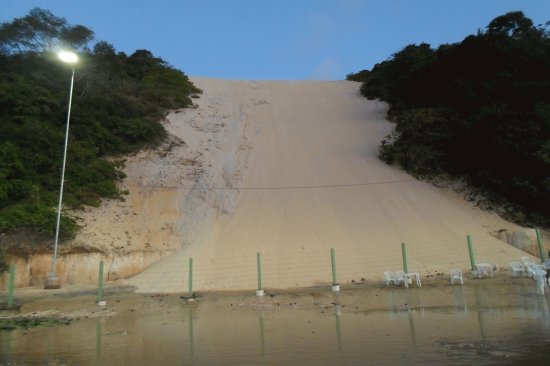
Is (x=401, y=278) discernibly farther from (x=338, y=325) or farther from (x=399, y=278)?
(x=338, y=325)

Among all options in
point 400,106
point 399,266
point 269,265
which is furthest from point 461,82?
point 269,265

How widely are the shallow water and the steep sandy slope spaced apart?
4010 millimetres

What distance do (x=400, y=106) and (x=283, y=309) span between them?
70.9 feet

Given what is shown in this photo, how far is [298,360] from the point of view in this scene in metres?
5.18

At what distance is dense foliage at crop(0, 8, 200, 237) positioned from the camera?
15.7 m

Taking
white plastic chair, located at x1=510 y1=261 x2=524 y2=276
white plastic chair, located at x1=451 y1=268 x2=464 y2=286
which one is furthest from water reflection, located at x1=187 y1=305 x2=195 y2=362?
white plastic chair, located at x1=510 y1=261 x2=524 y2=276

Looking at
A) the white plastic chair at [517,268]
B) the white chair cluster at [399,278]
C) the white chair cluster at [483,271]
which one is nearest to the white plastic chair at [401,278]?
the white chair cluster at [399,278]

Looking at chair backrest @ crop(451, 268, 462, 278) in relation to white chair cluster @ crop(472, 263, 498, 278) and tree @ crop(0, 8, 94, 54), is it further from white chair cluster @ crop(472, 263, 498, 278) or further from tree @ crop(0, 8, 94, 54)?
tree @ crop(0, 8, 94, 54)

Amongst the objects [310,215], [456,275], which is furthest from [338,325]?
[310,215]

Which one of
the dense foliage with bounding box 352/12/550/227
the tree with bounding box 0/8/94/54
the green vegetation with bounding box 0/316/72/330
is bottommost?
the green vegetation with bounding box 0/316/72/330

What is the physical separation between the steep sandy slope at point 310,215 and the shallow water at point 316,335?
4.01m

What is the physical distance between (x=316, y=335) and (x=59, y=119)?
19415 mm

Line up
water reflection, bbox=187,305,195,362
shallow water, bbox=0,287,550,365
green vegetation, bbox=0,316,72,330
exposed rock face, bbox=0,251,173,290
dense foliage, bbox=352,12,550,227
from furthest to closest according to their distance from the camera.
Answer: dense foliage, bbox=352,12,550,227 < exposed rock face, bbox=0,251,173,290 < green vegetation, bbox=0,316,72,330 < water reflection, bbox=187,305,195,362 < shallow water, bbox=0,287,550,365

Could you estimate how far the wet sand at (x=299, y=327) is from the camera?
5363 millimetres
